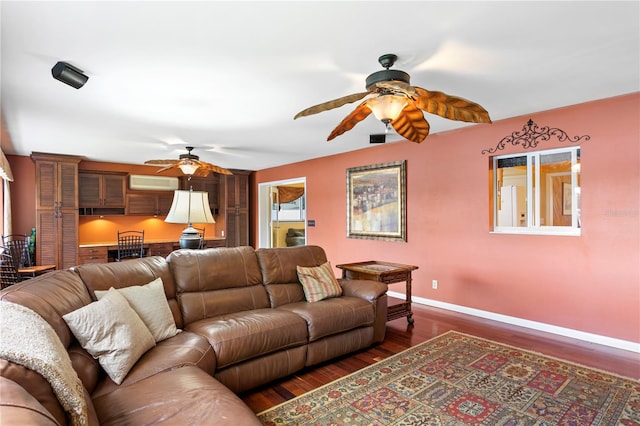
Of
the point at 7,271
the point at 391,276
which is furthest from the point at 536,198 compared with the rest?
the point at 7,271

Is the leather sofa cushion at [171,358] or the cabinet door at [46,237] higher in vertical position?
the cabinet door at [46,237]

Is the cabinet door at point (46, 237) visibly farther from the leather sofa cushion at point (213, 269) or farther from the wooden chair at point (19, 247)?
the leather sofa cushion at point (213, 269)

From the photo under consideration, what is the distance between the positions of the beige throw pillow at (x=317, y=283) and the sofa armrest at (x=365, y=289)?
0.08 m

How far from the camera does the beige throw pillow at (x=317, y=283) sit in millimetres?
3229

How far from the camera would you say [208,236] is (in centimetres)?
794

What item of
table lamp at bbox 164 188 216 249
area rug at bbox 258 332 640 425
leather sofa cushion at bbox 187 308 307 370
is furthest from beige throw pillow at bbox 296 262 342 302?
table lamp at bbox 164 188 216 249

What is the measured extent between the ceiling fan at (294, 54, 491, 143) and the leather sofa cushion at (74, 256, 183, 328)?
1615 mm

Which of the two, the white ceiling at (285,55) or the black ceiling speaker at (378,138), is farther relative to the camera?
the black ceiling speaker at (378,138)

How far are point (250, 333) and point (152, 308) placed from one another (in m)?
0.67

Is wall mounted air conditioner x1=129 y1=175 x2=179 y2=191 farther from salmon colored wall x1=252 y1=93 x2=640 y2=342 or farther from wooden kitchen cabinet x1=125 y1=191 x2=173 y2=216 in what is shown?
salmon colored wall x1=252 y1=93 x2=640 y2=342

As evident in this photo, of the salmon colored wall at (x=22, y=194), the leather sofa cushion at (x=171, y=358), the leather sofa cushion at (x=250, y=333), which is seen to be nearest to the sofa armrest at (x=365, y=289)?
the leather sofa cushion at (x=250, y=333)

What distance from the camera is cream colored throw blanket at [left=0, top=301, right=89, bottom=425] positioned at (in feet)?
3.63

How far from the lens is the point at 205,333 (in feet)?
7.62

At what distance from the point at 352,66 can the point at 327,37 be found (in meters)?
0.45
